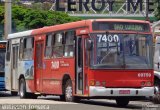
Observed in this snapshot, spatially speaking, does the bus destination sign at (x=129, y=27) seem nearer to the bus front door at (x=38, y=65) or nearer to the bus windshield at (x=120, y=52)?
the bus windshield at (x=120, y=52)

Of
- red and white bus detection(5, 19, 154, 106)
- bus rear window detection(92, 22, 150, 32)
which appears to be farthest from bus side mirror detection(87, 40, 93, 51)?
bus rear window detection(92, 22, 150, 32)

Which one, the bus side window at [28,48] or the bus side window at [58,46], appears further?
the bus side window at [28,48]

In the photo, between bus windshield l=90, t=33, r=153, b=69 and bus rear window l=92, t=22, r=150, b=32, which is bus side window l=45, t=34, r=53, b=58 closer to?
bus rear window l=92, t=22, r=150, b=32

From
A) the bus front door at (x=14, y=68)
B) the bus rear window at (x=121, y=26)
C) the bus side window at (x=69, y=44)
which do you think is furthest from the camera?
the bus front door at (x=14, y=68)

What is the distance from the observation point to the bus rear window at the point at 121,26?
2003 cm

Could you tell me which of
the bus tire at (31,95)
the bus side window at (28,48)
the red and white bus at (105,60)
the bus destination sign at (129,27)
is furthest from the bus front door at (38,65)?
the bus destination sign at (129,27)

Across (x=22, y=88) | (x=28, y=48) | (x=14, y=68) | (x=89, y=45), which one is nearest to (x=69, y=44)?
(x=89, y=45)

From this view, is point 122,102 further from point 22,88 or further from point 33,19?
point 33,19

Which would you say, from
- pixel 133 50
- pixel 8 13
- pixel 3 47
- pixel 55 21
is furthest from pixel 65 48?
pixel 55 21

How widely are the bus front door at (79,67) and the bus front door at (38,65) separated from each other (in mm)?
3943

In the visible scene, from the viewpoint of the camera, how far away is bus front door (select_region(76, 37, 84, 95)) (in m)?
20.3

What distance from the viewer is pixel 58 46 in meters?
22.4

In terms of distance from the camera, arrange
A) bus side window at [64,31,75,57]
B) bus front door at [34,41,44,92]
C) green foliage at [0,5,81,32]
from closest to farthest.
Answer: bus side window at [64,31,75,57] < bus front door at [34,41,44,92] < green foliage at [0,5,81,32]

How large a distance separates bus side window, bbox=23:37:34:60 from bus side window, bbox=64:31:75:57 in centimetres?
397
